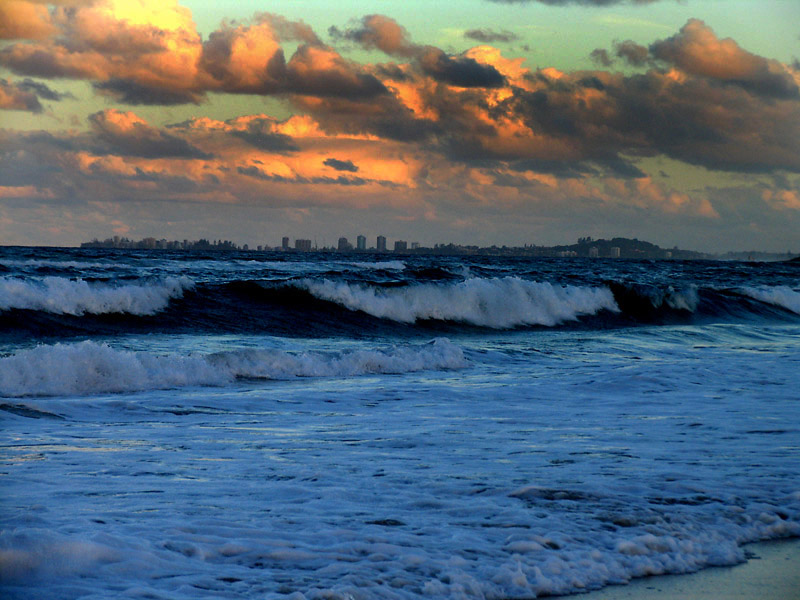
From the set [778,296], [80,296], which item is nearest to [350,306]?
[80,296]

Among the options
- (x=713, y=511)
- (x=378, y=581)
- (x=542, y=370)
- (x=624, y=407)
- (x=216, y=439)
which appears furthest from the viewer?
(x=542, y=370)

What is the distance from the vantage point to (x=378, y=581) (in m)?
3.81

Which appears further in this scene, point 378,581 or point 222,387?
point 222,387

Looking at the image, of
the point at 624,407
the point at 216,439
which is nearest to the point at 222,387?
the point at 216,439

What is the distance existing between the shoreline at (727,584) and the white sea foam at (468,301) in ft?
61.4

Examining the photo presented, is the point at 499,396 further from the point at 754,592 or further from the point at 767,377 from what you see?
the point at 754,592

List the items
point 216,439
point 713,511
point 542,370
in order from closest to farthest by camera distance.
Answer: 1. point 713,511
2. point 216,439
3. point 542,370

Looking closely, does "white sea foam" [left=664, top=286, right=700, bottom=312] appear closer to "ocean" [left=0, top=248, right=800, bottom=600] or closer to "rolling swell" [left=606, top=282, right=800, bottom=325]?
"rolling swell" [left=606, top=282, right=800, bottom=325]

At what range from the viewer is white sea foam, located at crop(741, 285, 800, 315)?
3048 cm

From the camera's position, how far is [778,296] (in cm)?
3097

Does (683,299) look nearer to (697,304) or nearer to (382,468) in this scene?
→ (697,304)

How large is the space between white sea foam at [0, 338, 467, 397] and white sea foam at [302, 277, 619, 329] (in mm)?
9676

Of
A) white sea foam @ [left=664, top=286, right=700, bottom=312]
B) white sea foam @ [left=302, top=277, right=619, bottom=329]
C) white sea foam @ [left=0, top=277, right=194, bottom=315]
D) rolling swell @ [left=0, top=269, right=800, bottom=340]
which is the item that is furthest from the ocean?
white sea foam @ [left=664, top=286, right=700, bottom=312]

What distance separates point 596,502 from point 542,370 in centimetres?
784
